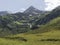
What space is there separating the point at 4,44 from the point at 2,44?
0.57m

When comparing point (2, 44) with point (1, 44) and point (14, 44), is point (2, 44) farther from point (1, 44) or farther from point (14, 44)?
point (14, 44)

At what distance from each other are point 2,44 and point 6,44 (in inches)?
39.1

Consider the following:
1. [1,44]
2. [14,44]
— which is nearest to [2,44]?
[1,44]

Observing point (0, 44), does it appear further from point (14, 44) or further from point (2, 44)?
point (14, 44)

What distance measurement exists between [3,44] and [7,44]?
83cm

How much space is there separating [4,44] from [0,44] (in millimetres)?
835

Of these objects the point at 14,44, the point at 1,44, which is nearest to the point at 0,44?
the point at 1,44

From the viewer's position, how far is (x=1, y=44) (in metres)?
37.1

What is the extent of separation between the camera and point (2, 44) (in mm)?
36969

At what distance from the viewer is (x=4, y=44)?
36.6 metres

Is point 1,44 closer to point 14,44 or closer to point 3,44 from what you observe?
point 3,44

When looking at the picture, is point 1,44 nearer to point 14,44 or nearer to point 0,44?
→ point 0,44

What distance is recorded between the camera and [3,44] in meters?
36.7

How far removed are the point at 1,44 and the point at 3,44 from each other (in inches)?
23.6
